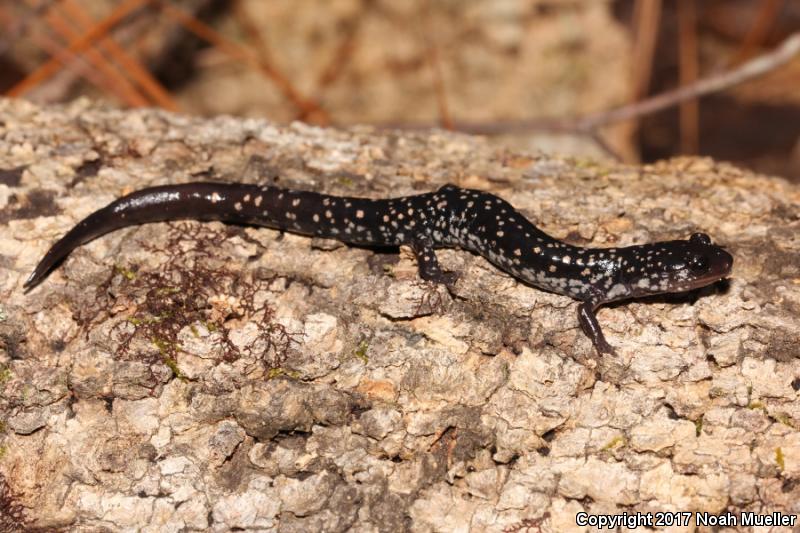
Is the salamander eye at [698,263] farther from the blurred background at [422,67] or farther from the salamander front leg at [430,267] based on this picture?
the blurred background at [422,67]

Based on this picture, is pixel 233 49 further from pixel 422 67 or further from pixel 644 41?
pixel 644 41

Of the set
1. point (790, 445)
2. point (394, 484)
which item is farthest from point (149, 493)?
point (790, 445)

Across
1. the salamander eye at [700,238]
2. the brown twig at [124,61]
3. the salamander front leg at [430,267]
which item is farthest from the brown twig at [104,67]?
the salamander eye at [700,238]

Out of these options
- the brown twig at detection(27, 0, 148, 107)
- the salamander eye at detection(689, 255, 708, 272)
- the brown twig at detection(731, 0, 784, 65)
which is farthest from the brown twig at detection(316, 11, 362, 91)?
the salamander eye at detection(689, 255, 708, 272)

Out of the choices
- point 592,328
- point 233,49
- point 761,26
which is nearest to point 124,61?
point 233,49

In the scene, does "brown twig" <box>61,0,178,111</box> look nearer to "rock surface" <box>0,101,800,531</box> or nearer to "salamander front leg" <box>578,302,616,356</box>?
"rock surface" <box>0,101,800,531</box>

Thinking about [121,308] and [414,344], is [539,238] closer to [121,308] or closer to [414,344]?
[414,344]
